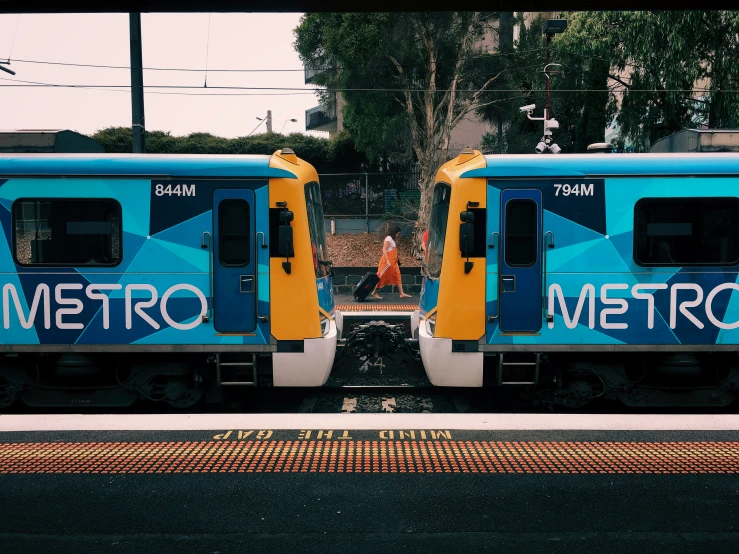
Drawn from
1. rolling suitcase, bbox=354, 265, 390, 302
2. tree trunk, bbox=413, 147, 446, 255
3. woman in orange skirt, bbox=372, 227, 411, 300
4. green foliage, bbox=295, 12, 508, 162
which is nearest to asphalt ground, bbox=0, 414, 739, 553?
rolling suitcase, bbox=354, 265, 390, 302

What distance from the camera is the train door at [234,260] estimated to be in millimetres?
8594

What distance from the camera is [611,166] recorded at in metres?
8.53

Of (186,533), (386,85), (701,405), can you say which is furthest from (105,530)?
(386,85)

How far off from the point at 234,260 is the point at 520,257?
3177 millimetres

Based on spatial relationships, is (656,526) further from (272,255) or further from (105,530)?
(272,255)

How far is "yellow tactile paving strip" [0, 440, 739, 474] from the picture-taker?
598 centimetres

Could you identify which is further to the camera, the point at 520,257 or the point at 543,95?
the point at 543,95

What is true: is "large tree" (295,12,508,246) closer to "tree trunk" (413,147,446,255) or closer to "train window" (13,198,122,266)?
"tree trunk" (413,147,446,255)

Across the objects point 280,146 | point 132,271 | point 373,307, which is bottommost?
point 373,307

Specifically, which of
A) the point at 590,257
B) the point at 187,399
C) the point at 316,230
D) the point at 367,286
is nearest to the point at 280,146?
the point at 367,286

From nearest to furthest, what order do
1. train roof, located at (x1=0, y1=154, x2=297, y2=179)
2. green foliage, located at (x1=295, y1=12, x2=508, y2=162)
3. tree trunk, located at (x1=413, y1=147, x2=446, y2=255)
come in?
train roof, located at (x1=0, y1=154, x2=297, y2=179), green foliage, located at (x1=295, y1=12, x2=508, y2=162), tree trunk, located at (x1=413, y1=147, x2=446, y2=255)

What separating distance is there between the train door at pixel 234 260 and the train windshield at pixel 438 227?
2159 mm

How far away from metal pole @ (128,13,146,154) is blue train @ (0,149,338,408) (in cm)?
725

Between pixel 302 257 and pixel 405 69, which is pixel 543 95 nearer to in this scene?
pixel 405 69
